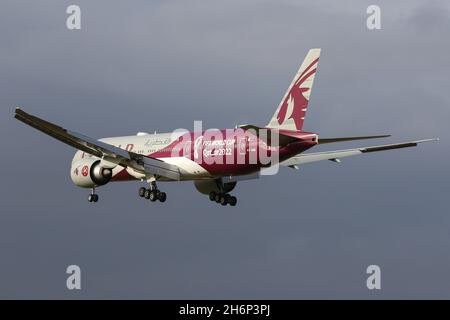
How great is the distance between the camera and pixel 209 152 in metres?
83.1

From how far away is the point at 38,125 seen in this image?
80.8m

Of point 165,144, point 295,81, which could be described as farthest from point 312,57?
point 165,144

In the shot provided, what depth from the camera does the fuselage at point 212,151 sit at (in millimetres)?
79750

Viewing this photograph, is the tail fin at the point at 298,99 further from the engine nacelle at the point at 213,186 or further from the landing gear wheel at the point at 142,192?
the landing gear wheel at the point at 142,192

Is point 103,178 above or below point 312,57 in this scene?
below

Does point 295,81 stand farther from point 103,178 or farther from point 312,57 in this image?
point 103,178

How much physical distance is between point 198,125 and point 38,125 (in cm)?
1230

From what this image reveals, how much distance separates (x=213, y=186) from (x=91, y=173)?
30.0 feet

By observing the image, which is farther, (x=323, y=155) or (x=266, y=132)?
(x=323, y=155)

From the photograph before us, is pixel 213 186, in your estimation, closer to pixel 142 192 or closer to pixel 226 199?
pixel 226 199

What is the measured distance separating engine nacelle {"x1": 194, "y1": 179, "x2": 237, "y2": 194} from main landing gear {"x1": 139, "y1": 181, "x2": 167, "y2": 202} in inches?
230

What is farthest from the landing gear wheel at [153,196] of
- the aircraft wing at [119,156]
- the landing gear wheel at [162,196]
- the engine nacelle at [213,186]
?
the engine nacelle at [213,186]

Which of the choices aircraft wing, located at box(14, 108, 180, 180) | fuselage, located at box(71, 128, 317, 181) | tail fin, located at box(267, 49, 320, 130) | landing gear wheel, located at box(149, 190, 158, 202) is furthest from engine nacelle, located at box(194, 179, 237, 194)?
tail fin, located at box(267, 49, 320, 130)

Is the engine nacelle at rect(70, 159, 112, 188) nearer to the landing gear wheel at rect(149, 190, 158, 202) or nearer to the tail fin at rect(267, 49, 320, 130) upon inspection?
the landing gear wheel at rect(149, 190, 158, 202)
